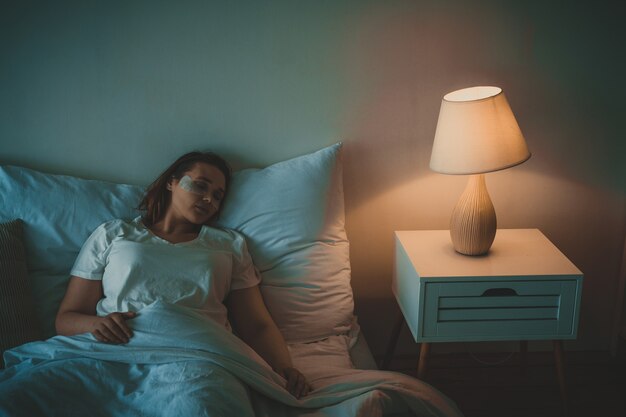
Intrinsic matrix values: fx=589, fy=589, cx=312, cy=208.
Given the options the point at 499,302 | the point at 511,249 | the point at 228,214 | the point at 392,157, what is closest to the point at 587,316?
the point at 511,249

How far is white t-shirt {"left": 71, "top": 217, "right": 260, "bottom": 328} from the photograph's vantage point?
163 centimetres

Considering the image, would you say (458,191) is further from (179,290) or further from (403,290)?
(179,290)

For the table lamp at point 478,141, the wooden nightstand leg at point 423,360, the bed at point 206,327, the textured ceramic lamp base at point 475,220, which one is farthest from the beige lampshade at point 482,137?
the wooden nightstand leg at point 423,360

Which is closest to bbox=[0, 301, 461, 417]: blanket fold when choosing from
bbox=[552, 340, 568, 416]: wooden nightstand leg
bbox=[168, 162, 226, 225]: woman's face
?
bbox=[168, 162, 226, 225]: woman's face

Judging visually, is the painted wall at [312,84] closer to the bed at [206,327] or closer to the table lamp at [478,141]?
the bed at [206,327]

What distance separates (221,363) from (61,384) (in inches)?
14.2

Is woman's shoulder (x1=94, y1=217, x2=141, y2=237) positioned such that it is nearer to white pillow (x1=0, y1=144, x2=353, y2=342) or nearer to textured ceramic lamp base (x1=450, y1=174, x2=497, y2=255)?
white pillow (x1=0, y1=144, x2=353, y2=342)

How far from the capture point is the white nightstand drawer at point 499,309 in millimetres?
1730

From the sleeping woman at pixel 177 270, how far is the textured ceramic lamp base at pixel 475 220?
2.12 feet

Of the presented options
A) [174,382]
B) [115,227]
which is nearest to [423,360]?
[174,382]

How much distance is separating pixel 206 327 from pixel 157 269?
0.85ft

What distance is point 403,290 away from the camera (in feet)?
6.37

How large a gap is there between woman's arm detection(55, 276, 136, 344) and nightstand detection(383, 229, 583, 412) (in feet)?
2.76

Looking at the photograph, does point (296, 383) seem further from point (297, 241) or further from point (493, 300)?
point (493, 300)
